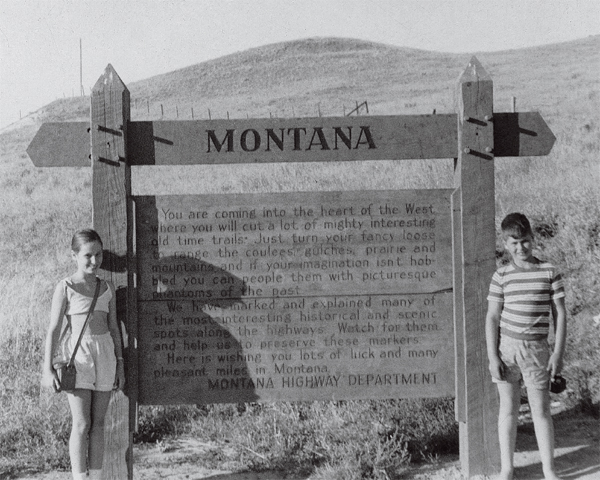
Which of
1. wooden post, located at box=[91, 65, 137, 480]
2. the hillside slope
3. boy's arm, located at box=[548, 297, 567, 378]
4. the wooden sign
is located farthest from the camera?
the hillside slope

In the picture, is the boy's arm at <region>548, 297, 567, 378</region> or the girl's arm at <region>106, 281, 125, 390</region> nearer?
the boy's arm at <region>548, 297, 567, 378</region>

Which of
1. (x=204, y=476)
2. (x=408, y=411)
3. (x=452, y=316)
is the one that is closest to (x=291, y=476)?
(x=204, y=476)

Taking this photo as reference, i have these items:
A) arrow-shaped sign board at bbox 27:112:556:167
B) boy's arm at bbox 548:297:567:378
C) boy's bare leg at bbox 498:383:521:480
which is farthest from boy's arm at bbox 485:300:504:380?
arrow-shaped sign board at bbox 27:112:556:167

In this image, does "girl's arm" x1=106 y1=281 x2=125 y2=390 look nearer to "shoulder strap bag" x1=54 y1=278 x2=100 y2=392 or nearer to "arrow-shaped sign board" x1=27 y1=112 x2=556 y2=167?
"shoulder strap bag" x1=54 y1=278 x2=100 y2=392

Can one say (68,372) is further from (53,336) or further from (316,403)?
(316,403)

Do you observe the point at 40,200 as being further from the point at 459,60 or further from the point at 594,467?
the point at 459,60

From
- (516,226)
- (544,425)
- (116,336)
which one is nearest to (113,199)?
(116,336)

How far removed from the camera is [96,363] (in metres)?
3.95

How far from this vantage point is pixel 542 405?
389 cm

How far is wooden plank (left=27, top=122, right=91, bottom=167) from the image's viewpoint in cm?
433

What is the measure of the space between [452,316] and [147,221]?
2107 millimetres

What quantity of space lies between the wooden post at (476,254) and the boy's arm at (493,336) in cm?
34

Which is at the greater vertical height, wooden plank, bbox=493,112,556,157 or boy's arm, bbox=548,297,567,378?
wooden plank, bbox=493,112,556,157

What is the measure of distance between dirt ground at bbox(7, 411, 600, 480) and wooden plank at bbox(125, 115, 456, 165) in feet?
6.94
